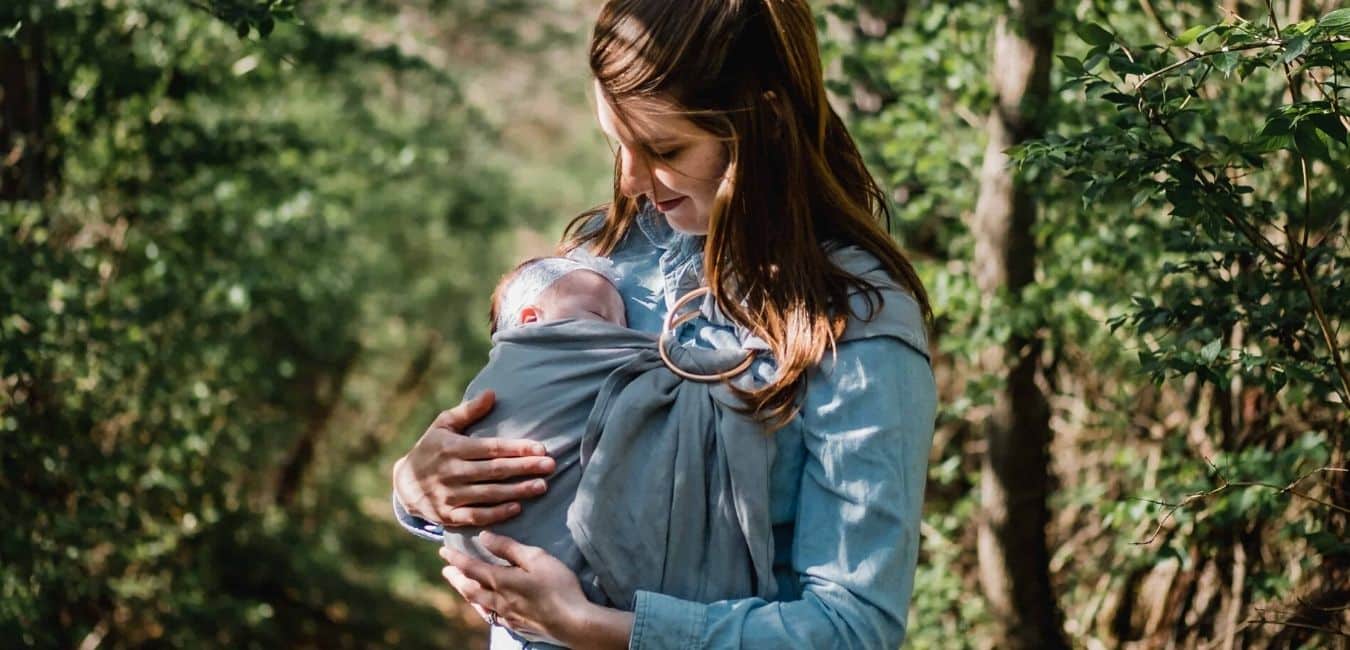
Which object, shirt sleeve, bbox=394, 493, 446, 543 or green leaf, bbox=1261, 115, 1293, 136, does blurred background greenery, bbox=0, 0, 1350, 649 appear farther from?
shirt sleeve, bbox=394, 493, 446, 543

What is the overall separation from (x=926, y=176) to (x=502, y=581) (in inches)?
86.8

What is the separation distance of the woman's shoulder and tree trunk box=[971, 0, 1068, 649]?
5.11 ft

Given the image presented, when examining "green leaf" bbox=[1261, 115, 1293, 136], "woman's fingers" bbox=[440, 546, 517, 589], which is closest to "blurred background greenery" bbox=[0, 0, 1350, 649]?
"green leaf" bbox=[1261, 115, 1293, 136]

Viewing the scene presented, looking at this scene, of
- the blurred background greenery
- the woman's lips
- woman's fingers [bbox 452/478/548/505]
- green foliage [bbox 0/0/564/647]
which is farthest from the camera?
green foliage [bbox 0/0/564/647]

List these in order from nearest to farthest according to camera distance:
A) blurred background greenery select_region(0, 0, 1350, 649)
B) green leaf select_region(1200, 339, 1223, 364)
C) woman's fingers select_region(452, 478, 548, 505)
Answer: woman's fingers select_region(452, 478, 548, 505) → green leaf select_region(1200, 339, 1223, 364) → blurred background greenery select_region(0, 0, 1350, 649)

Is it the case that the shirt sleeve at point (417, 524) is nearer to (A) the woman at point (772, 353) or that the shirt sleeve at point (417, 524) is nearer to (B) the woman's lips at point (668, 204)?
(A) the woman at point (772, 353)

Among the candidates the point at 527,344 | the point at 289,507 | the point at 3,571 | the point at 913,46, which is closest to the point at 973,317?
the point at 913,46

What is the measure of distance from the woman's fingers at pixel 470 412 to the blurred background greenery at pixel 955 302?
930 millimetres

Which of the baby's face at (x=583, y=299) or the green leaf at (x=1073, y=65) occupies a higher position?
the green leaf at (x=1073, y=65)

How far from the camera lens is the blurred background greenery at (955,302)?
87.7 inches

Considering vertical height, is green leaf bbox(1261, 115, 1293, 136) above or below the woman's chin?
above

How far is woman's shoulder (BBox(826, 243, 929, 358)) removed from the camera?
152cm

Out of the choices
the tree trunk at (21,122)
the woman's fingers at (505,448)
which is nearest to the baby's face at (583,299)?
the woman's fingers at (505,448)

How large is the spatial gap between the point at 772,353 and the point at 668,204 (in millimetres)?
253
